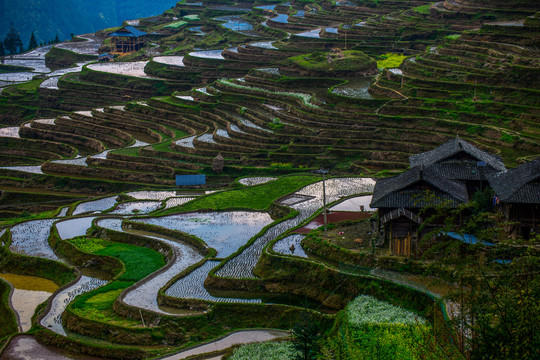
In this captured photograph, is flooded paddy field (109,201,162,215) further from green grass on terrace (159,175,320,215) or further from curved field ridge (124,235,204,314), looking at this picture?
curved field ridge (124,235,204,314)

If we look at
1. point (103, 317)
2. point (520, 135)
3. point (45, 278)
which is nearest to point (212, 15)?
point (520, 135)

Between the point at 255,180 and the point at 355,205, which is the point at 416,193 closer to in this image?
the point at 355,205

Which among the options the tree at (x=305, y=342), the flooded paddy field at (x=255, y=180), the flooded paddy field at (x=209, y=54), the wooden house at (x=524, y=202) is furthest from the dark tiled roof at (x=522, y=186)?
the flooded paddy field at (x=209, y=54)

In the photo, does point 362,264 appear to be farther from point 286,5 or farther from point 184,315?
point 286,5

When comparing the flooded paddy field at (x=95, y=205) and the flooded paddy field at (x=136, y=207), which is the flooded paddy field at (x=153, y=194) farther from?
the flooded paddy field at (x=136, y=207)

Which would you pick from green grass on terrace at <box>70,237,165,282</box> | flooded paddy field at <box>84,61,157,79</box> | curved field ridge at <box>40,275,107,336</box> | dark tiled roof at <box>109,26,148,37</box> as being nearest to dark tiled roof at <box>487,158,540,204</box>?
green grass on terrace at <box>70,237,165,282</box>
